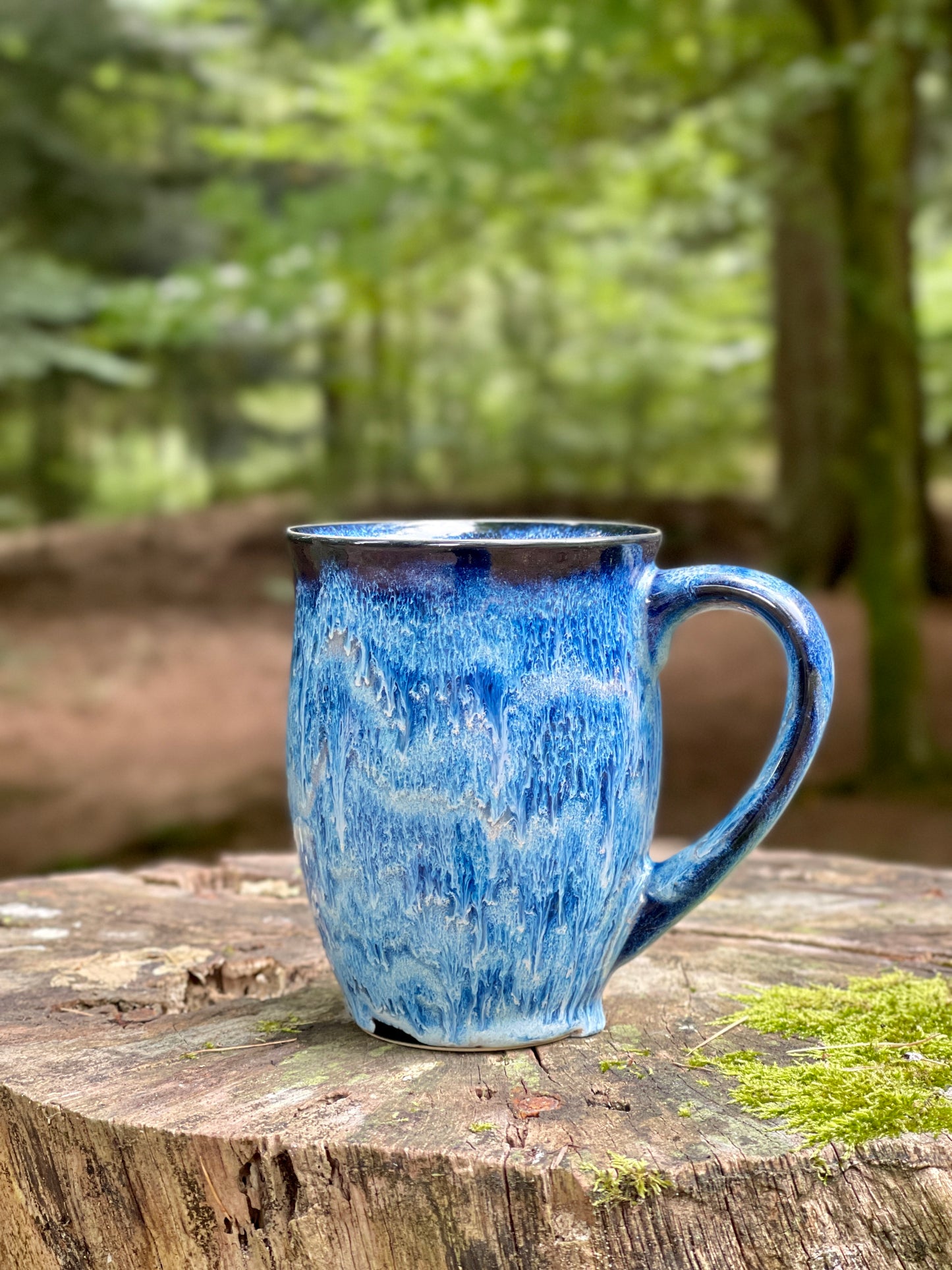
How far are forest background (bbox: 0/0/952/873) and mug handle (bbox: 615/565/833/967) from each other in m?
3.54

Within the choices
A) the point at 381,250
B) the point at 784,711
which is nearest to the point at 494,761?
the point at 784,711

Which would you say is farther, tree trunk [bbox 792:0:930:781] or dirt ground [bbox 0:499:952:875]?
dirt ground [bbox 0:499:952:875]

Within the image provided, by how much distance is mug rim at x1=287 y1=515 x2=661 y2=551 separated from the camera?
1312 millimetres

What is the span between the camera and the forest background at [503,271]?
5012 millimetres

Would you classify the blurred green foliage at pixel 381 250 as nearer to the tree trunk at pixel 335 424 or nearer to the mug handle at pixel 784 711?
the tree trunk at pixel 335 424

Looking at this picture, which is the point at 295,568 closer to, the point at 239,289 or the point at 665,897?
the point at 665,897

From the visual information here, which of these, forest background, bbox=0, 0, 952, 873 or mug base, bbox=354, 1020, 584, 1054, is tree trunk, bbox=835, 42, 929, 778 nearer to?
forest background, bbox=0, 0, 952, 873

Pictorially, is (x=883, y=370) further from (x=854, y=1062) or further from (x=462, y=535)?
(x=854, y=1062)

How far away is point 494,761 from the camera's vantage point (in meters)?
1.33

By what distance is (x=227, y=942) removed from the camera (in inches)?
71.3

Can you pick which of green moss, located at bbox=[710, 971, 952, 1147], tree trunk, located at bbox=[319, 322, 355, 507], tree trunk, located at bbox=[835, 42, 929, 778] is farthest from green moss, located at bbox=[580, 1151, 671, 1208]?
tree trunk, located at bbox=[319, 322, 355, 507]

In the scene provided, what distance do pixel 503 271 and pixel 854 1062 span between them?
10.4 m

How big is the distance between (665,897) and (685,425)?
35.0 feet

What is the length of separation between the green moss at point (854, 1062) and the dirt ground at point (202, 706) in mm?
4211
